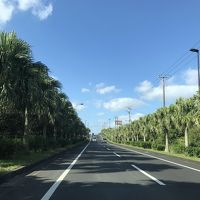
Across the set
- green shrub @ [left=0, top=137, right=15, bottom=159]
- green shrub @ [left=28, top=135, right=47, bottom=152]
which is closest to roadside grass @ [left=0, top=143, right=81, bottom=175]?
green shrub @ [left=0, top=137, right=15, bottom=159]

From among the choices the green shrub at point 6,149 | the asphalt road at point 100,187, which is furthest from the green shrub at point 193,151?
the asphalt road at point 100,187

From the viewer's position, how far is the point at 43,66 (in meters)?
33.8

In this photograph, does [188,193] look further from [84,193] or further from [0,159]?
[0,159]

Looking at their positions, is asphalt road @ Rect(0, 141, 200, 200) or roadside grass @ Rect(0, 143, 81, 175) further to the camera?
roadside grass @ Rect(0, 143, 81, 175)

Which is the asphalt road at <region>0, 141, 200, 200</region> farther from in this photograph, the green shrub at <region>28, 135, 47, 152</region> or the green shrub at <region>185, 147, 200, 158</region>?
the green shrub at <region>28, 135, 47, 152</region>

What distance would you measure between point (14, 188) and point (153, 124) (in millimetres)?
50311

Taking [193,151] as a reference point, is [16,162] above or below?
below

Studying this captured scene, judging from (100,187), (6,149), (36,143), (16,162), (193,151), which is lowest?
(100,187)

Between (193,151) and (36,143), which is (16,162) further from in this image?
(193,151)

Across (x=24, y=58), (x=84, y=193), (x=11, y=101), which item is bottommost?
(x=84, y=193)

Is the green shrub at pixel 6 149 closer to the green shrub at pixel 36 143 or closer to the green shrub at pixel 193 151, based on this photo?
the green shrub at pixel 36 143

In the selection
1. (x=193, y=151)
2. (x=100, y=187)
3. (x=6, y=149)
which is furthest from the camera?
(x=193, y=151)

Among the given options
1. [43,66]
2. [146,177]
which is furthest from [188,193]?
[43,66]

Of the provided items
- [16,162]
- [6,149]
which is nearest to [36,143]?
[6,149]
